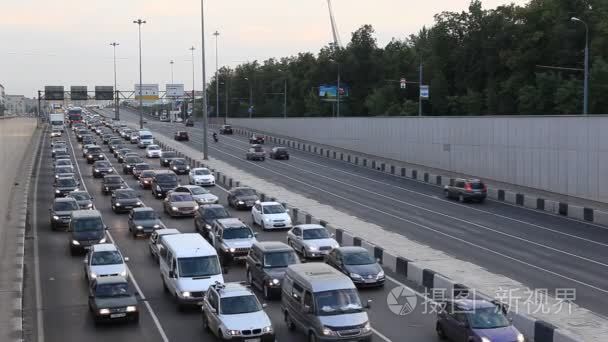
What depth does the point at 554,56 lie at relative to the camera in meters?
69.2

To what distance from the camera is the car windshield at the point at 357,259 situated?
2184cm

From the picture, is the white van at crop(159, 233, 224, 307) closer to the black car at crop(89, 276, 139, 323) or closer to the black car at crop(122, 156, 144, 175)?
the black car at crop(89, 276, 139, 323)

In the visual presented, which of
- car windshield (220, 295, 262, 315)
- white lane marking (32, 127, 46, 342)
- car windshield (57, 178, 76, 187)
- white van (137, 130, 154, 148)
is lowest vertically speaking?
white lane marking (32, 127, 46, 342)

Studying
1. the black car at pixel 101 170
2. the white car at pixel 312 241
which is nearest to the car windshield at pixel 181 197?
the white car at pixel 312 241

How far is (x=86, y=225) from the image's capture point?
27.4 meters

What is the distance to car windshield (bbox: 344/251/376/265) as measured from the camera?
71.7 ft

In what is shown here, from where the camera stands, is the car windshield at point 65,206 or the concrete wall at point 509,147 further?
the concrete wall at point 509,147

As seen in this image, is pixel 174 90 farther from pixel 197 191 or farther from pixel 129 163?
pixel 197 191

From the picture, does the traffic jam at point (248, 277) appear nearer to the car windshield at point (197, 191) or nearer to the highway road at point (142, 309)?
the highway road at point (142, 309)

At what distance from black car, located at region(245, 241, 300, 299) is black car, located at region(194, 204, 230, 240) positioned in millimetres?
8169

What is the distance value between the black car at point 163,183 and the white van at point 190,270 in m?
21.4

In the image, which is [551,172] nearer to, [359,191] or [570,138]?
[570,138]

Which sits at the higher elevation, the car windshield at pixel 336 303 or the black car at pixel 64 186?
the black car at pixel 64 186

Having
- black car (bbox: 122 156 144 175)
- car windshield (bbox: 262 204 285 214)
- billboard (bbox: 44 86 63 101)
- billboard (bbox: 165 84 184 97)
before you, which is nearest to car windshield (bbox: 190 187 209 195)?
car windshield (bbox: 262 204 285 214)
